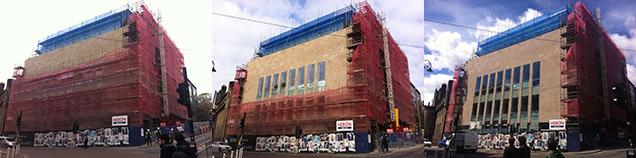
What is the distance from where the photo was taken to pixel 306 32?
10.4m

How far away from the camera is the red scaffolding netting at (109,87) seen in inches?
323

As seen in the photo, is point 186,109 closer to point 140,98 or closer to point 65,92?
point 140,98

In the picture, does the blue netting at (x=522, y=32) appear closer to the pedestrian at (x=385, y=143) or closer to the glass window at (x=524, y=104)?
the glass window at (x=524, y=104)

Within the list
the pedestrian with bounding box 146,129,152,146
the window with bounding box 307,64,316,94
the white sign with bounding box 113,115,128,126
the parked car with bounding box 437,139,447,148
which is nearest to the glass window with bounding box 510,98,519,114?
the parked car with bounding box 437,139,447,148

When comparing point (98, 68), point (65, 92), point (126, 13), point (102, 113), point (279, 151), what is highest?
point (126, 13)

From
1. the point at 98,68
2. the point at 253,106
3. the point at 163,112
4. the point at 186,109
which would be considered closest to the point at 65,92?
the point at 98,68

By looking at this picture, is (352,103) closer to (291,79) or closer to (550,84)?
(291,79)

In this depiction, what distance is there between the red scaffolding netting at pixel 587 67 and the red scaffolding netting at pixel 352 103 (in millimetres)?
4651

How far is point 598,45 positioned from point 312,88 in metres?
7.13

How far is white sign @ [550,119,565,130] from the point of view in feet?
17.7

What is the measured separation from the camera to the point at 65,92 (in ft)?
27.7

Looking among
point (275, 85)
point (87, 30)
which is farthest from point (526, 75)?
point (87, 30)

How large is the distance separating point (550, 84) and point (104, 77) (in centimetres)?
1005

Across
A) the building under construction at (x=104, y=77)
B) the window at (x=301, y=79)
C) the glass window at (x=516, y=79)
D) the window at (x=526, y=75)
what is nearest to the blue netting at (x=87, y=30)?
the building under construction at (x=104, y=77)
